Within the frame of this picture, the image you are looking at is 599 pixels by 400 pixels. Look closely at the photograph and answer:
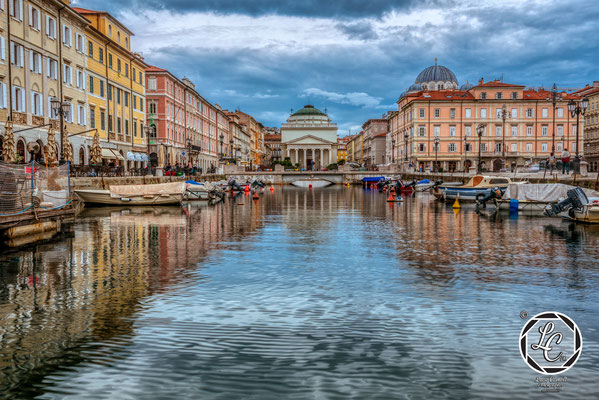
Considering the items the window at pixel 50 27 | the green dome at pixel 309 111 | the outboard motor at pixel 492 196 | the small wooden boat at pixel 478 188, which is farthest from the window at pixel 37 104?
the green dome at pixel 309 111

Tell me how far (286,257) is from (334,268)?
2.18 metres

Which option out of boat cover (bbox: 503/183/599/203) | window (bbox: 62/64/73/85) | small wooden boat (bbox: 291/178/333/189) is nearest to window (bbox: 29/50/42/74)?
window (bbox: 62/64/73/85)

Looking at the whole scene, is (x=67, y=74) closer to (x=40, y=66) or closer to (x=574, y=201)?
(x=40, y=66)

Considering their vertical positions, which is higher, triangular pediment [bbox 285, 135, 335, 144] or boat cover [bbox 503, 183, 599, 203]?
triangular pediment [bbox 285, 135, 335, 144]

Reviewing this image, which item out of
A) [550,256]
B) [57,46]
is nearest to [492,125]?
[57,46]

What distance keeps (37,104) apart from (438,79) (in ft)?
374

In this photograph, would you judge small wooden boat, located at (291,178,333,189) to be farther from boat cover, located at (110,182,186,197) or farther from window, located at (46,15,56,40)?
window, located at (46,15,56,40)

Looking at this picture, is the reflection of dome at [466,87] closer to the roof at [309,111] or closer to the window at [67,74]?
the roof at [309,111]

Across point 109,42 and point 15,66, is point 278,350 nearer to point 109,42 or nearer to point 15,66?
point 15,66

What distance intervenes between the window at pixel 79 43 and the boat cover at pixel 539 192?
37.5 meters

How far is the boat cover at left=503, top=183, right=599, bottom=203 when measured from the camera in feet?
105

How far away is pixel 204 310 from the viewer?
31.8ft

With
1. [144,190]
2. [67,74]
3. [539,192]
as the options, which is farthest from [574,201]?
[67,74]

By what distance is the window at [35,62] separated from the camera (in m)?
37.8
